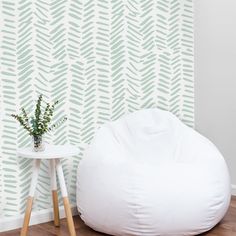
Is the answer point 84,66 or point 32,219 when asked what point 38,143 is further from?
point 84,66

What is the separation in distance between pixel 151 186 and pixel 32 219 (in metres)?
0.87

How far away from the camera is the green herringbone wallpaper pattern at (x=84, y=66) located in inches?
108

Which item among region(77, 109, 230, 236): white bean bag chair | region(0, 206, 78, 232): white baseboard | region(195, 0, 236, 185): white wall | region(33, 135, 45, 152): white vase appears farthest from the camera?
region(195, 0, 236, 185): white wall

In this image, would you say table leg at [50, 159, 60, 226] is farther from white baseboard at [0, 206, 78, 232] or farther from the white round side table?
white baseboard at [0, 206, 78, 232]

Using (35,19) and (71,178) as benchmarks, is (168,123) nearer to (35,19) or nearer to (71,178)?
(71,178)

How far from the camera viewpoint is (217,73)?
11.6 ft

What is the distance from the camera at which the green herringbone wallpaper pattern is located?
275cm

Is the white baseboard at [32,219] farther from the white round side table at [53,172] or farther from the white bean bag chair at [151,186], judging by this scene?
the white bean bag chair at [151,186]

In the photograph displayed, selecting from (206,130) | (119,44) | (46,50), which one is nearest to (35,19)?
(46,50)

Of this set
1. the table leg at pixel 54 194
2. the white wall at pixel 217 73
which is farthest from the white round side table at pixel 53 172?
the white wall at pixel 217 73

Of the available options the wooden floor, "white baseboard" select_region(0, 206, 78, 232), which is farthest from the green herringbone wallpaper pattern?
the wooden floor

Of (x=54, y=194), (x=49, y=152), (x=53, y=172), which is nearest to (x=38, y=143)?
(x=49, y=152)

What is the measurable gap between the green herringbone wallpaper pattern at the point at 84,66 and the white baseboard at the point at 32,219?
0.04 metres

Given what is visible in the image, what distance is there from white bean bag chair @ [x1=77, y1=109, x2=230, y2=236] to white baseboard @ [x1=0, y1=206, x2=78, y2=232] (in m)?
0.28
